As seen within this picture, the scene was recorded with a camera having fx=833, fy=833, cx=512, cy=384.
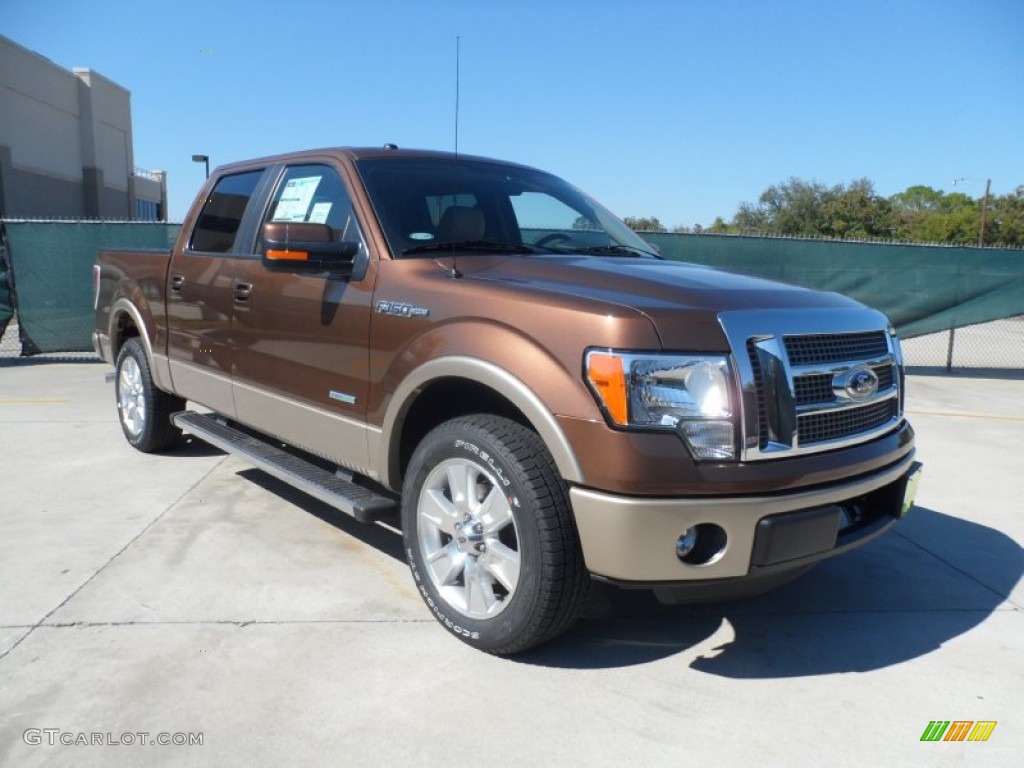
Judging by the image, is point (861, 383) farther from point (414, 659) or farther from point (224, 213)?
point (224, 213)

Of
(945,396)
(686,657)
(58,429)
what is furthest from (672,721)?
(945,396)

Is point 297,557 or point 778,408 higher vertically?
point 778,408

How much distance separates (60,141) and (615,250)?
152 feet

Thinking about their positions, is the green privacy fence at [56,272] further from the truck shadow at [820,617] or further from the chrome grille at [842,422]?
the chrome grille at [842,422]

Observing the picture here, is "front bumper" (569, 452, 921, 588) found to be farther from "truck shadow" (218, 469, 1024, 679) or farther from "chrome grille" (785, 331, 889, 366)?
"truck shadow" (218, 469, 1024, 679)

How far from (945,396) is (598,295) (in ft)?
26.9

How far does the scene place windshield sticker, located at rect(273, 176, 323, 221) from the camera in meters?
4.26

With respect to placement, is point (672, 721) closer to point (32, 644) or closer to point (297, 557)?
point (297, 557)

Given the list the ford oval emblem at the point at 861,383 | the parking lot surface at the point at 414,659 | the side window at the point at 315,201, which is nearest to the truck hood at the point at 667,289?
the ford oval emblem at the point at 861,383

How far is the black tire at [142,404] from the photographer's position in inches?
227

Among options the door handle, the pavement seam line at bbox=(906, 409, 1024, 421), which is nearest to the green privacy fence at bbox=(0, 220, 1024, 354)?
the pavement seam line at bbox=(906, 409, 1024, 421)

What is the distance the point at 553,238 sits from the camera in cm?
415

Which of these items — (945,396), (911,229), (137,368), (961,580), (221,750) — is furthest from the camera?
(911,229)

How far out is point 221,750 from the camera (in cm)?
251
